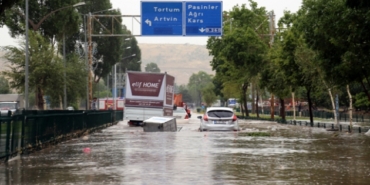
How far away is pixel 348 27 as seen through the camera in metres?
29.3

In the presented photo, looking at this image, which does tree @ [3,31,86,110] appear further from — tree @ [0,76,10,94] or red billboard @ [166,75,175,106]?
red billboard @ [166,75,175,106]

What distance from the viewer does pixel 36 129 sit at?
22.9 metres

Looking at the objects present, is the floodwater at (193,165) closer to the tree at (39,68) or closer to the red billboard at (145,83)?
the red billboard at (145,83)

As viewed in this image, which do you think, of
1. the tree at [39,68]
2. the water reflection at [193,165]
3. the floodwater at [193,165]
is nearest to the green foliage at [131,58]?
the tree at [39,68]

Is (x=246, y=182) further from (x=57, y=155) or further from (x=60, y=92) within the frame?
(x=60, y=92)

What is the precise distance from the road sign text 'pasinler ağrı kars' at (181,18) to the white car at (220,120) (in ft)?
44.5

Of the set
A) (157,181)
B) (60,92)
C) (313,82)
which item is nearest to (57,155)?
(157,181)

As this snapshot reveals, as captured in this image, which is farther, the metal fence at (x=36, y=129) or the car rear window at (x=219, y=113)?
the car rear window at (x=219, y=113)

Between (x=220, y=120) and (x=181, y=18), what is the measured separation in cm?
1409

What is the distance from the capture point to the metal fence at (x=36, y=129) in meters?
18.4

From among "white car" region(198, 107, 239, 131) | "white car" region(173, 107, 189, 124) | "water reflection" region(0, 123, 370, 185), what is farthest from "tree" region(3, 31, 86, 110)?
"water reflection" region(0, 123, 370, 185)

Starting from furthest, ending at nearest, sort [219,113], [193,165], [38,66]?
1. [38,66]
2. [219,113]
3. [193,165]

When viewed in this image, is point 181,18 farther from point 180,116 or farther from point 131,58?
point 131,58

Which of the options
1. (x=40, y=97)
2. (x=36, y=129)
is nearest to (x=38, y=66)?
(x=40, y=97)
